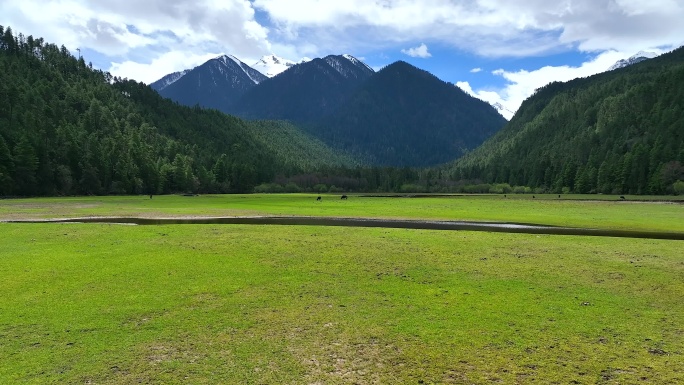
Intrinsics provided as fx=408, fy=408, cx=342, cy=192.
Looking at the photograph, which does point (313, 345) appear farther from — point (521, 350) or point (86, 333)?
point (86, 333)

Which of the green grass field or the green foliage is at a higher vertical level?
the green foliage

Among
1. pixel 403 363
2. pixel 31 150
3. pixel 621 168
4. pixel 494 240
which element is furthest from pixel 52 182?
pixel 621 168

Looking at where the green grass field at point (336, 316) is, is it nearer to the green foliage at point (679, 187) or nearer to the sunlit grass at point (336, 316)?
the sunlit grass at point (336, 316)

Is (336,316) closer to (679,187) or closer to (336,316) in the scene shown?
(336,316)

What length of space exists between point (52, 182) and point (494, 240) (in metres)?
132

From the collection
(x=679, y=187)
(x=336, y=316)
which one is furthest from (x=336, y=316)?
(x=679, y=187)

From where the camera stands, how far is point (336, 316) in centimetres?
1384

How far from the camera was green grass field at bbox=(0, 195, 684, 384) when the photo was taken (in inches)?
391

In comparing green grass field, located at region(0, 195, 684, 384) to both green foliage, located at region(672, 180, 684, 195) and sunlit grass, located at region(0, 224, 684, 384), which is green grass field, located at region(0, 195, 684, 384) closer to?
sunlit grass, located at region(0, 224, 684, 384)

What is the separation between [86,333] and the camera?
39.4 feet

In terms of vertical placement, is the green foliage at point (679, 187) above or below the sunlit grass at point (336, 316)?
above

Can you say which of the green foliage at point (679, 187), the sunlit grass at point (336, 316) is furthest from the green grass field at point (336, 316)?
the green foliage at point (679, 187)

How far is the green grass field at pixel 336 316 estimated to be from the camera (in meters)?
9.94

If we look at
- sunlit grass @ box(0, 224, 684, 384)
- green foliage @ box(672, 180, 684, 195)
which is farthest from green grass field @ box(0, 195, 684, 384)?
green foliage @ box(672, 180, 684, 195)
